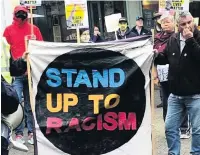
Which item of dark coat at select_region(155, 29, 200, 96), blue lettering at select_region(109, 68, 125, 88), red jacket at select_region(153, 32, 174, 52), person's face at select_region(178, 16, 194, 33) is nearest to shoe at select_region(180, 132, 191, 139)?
red jacket at select_region(153, 32, 174, 52)

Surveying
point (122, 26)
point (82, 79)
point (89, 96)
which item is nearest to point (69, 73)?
point (82, 79)

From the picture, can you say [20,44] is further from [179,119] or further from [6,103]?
[6,103]

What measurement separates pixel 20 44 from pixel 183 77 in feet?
8.91

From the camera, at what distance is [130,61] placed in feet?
16.4

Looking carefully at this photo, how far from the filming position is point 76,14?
25.3 feet

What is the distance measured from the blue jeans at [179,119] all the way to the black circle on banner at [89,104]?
42 centimetres

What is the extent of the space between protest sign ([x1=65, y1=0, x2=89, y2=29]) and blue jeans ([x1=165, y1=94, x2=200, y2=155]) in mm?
2935

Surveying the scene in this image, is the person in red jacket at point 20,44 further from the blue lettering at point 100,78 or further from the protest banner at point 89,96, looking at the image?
the blue lettering at point 100,78

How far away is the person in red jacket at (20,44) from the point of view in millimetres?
6590

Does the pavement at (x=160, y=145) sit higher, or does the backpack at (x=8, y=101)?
the backpack at (x=8, y=101)

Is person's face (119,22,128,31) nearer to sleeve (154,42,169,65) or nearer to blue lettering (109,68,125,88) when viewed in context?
sleeve (154,42,169,65)

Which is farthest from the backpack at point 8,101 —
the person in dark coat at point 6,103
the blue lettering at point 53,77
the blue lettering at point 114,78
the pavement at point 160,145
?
the pavement at point 160,145

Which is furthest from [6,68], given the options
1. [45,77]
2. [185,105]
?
[185,105]

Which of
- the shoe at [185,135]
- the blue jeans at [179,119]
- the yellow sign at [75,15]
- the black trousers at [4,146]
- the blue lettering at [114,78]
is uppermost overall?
the yellow sign at [75,15]
